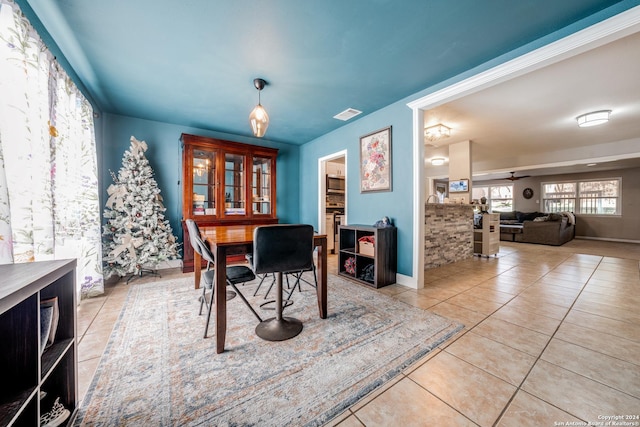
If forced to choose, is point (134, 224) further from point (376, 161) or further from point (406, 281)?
point (406, 281)

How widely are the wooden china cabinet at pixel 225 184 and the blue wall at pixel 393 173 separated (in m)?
1.26

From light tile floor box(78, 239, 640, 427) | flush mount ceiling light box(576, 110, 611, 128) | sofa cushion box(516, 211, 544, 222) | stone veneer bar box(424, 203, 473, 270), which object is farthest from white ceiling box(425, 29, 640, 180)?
light tile floor box(78, 239, 640, 427)

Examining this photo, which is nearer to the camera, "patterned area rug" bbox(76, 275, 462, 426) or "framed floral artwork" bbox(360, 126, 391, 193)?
"patterned area rug" bbox(76, 275, 462, 426)

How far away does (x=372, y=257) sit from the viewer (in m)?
3.14

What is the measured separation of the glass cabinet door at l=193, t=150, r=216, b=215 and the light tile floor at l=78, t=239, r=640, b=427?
1454 millimetres

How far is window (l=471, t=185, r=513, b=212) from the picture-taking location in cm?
1009

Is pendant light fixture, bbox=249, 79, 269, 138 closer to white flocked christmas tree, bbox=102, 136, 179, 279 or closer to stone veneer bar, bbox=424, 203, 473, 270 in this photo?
white flocked christmas tree, bbox=102, 136, 179, 279

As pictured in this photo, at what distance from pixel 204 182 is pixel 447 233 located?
4.41 metres

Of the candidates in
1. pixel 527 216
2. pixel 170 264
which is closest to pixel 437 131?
pixel 170 264

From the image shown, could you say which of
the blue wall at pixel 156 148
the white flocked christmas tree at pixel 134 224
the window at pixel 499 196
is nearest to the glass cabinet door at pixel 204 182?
the blue wall at pixel 156 148

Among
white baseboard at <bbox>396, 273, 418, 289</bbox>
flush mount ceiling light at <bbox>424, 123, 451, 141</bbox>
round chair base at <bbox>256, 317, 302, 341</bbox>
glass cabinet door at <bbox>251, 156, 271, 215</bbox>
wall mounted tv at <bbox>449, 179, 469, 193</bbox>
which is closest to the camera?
round chair base at <bbox>256, 317, 302, 341</bbox>

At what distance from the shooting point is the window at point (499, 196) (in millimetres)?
10086

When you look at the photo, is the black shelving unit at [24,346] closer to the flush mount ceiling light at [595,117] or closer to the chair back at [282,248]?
the chair back at [282,248]

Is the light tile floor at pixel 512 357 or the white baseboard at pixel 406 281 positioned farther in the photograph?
the white baseboard at pixel 406 281
